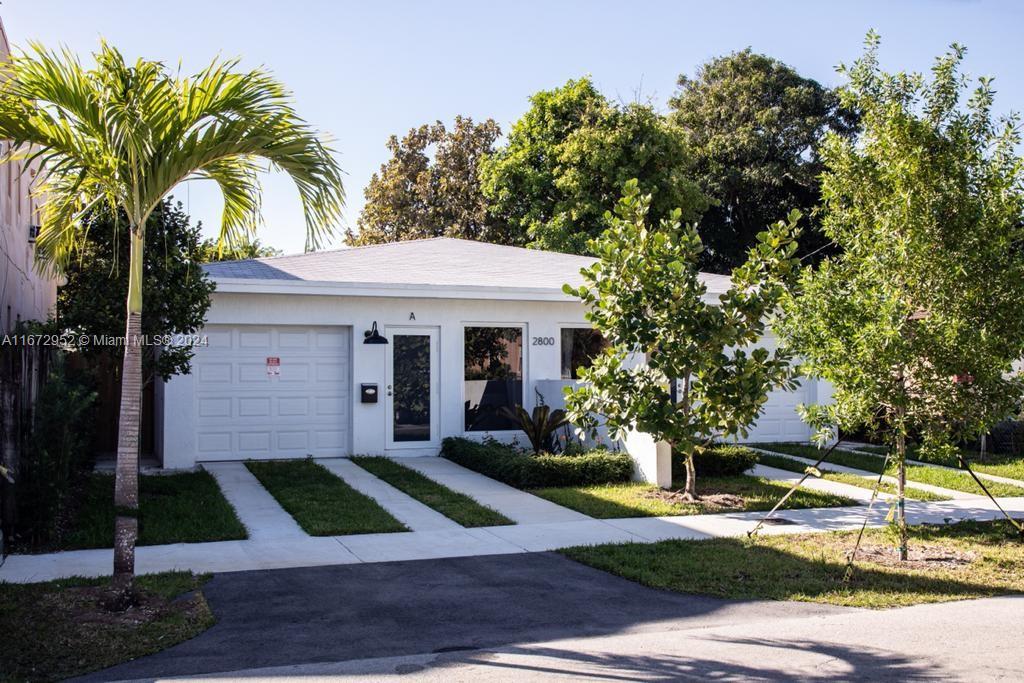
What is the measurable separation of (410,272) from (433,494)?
5301mm

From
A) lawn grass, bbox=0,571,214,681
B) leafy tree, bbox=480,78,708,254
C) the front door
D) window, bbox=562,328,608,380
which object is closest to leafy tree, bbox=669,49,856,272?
leafy tree, bbox=480,78,708,254

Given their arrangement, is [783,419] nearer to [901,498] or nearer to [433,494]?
[433,494]

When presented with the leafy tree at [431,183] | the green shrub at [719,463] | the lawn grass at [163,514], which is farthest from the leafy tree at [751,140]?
the lawn grass at [163,514]

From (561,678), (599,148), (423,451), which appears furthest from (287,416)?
(599,148)

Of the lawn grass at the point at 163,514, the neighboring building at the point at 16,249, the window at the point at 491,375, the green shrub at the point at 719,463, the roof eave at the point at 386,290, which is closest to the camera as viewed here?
the lawn grass at the point at 163,514

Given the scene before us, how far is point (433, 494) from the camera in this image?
11.5 metres

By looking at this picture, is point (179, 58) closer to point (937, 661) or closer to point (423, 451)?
point (937, 661)

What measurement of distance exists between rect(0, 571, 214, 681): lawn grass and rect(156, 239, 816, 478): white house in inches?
263

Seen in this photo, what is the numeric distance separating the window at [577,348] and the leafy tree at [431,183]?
17009 millimetres

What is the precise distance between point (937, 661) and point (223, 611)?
4807 mm

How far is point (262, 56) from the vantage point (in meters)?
6.96

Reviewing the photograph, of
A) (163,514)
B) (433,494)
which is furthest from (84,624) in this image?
(433,494)

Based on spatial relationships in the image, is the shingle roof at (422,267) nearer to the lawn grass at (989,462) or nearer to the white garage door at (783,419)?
the white garage door at (783,419)

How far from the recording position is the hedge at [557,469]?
1230 cm
